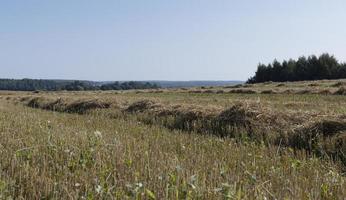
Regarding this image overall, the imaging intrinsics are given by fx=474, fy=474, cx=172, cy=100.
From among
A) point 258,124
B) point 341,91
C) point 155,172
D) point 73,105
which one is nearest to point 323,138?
point 258,124

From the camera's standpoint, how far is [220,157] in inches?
273

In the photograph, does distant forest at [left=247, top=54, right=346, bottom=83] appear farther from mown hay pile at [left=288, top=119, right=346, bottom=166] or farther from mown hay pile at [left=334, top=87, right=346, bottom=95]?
mown hay pile at [left=288, top=119, right=346, bottom=166]

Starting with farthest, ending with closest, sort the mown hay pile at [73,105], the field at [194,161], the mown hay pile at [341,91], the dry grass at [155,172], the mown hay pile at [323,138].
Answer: the mown hay pile at [341,91] → the mown hay pile at [73,105] → the mown hay pile at [323,138] → the field at [194,161] → the dry grass at [155,172]

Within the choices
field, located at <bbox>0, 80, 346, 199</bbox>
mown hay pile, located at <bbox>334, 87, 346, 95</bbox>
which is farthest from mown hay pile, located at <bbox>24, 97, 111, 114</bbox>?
mown hay pile, located at <bbox>334, 87, 346, 95</bbox>

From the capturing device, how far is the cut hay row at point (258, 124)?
8.10 meters

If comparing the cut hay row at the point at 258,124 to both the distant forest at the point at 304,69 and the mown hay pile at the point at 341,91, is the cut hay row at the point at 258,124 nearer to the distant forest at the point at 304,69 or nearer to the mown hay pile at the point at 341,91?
the mown hay pile at the point at 341,91

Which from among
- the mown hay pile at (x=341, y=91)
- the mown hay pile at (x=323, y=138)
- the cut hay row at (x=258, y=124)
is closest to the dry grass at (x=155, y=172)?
the mown hay pile at (x=323, y=138)

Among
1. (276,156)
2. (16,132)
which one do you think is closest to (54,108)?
(16,132)

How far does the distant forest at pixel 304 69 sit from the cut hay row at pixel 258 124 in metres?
55.6

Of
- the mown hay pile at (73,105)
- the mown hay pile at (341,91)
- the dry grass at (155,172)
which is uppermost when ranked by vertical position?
the mown hay pile at (341,91)

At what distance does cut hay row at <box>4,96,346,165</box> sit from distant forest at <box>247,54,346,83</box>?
55.6 m

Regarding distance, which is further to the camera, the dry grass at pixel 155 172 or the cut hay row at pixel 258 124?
the cut hay row at pixel 258 124

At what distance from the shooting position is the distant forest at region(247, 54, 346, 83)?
218ft

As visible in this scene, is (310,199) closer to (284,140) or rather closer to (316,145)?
(316,145)
